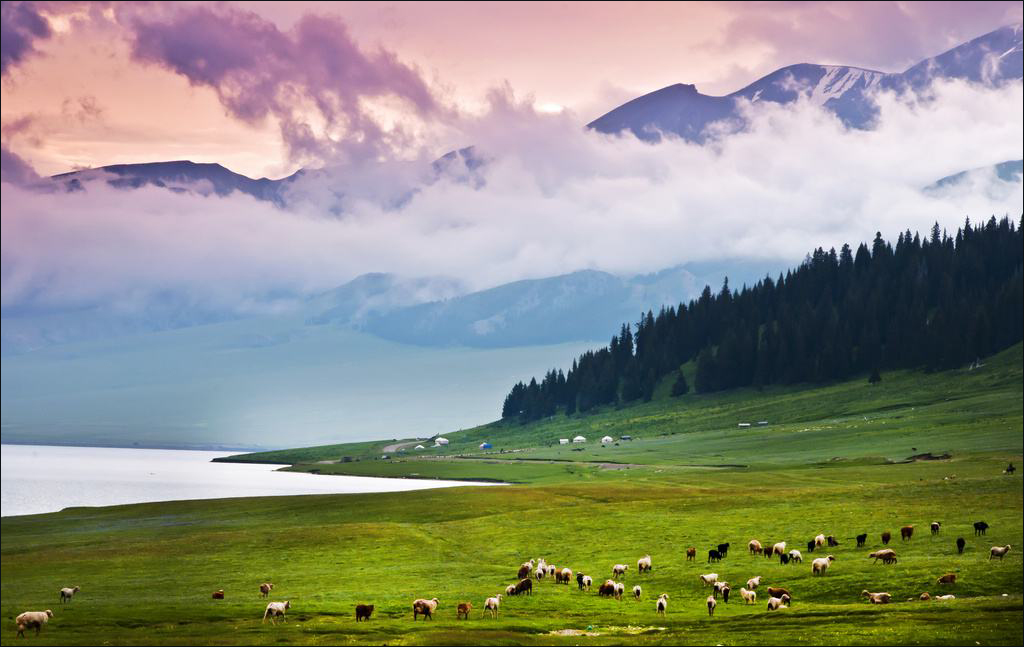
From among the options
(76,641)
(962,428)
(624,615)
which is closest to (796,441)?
(962,428)

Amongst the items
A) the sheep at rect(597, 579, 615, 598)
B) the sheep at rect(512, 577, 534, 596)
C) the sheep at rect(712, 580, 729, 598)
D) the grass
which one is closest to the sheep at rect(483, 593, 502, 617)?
the grass

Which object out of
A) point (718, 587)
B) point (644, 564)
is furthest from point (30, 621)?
point (644, 564)

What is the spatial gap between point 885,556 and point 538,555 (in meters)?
25.4

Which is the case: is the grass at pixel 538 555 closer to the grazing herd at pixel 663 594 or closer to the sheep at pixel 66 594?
the grazing herd at pixel 663 594

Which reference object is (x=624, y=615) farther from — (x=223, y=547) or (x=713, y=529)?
(x=223, y=547)

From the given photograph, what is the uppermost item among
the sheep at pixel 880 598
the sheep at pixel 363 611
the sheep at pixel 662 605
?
the sheep at pixel 363 611

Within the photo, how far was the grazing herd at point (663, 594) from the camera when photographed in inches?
2382

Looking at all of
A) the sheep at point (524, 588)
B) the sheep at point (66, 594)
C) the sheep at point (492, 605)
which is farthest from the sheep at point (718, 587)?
the sheep at point (66, 594)

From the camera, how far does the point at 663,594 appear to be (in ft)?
Answer: 214

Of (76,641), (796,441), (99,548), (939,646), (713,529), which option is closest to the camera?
(939,646)

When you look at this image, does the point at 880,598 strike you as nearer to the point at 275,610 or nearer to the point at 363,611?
the point at 363,611

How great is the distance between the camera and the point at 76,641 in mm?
54531

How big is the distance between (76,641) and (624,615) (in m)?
27.4

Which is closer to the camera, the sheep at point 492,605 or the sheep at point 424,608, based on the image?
the sheep at point 424,608
